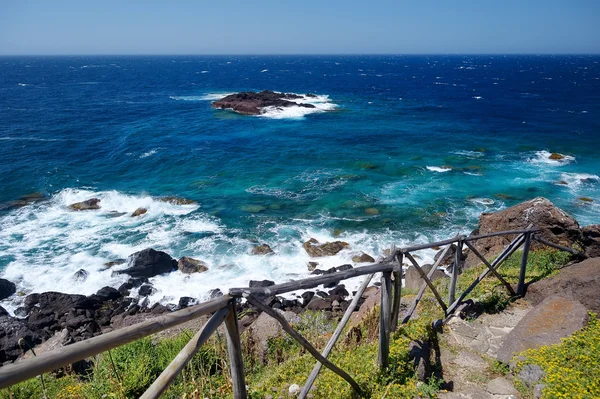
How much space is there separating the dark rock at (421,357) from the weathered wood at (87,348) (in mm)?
3491

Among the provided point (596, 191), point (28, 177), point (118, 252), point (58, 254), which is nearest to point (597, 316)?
point (118, 252)

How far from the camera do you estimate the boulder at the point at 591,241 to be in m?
12.5

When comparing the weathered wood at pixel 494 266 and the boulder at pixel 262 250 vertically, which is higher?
the weathered wood at pixel 494 266

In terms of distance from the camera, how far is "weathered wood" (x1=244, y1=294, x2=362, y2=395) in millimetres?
3633

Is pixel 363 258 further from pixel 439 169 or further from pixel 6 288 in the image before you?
pixel 6 288

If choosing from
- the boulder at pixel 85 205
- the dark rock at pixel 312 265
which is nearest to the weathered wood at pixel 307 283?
the dark rock at pixel 312 265

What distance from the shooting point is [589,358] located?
5.43m

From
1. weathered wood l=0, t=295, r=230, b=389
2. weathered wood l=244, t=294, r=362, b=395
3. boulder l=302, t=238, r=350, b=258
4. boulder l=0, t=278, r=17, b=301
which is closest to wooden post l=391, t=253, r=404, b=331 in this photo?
weathered wood l=244, t=294, r=362, b=395

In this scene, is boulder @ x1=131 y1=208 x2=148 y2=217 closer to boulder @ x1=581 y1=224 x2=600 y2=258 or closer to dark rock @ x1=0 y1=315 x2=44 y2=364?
dark rock @ x1=0 y1=315 x2=44 y2=364

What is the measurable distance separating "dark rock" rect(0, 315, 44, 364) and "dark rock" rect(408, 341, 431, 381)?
13.8 metres

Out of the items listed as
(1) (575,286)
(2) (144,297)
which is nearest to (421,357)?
(1) (575,286)

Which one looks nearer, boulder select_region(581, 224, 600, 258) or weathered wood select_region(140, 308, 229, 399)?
weathered wood select_region(140, 308, 229, 399)

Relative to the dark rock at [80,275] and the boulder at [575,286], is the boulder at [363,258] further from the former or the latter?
the dark rock at [80,275]

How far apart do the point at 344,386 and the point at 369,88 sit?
89.5 m
